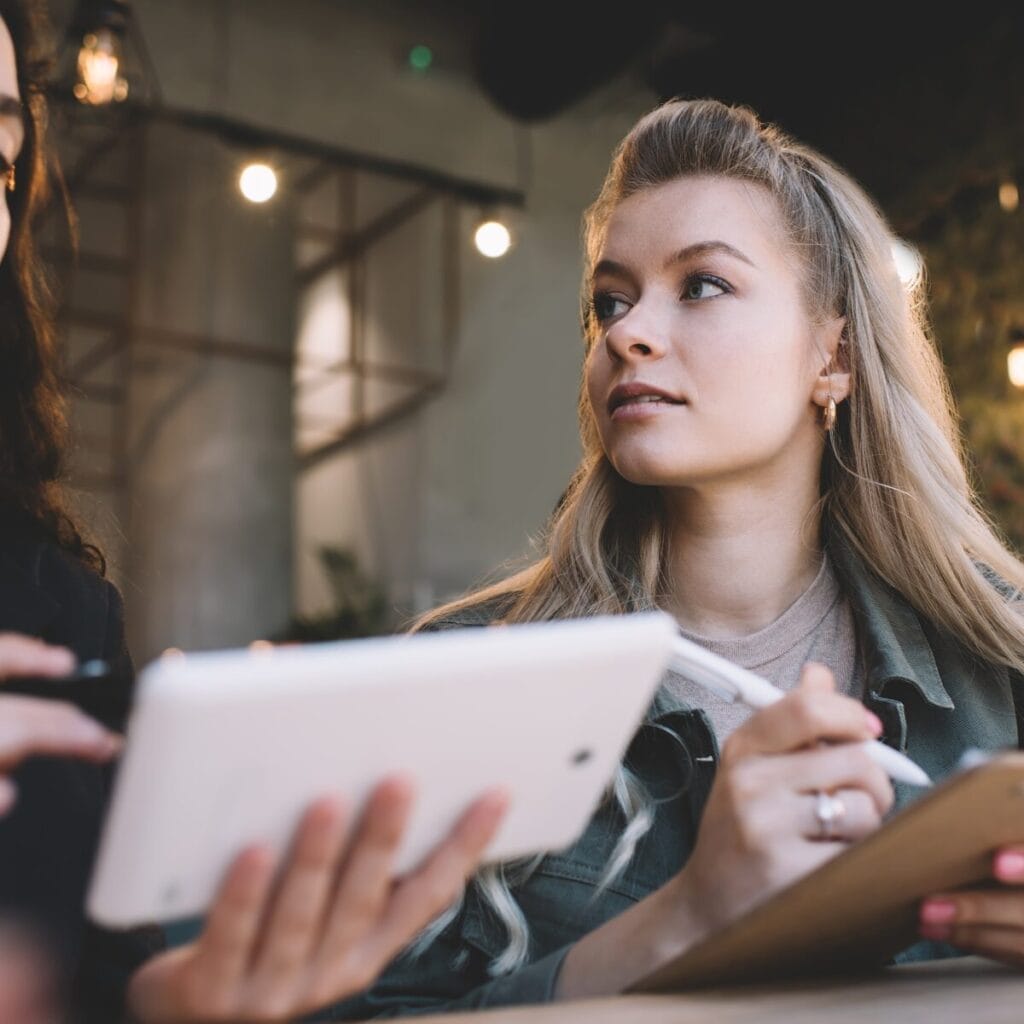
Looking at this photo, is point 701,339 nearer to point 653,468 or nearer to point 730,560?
point 653,468

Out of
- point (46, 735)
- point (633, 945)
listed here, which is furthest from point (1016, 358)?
point (46, 735)

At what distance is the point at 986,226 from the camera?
439 cm

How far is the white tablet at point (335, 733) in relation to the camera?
55cm

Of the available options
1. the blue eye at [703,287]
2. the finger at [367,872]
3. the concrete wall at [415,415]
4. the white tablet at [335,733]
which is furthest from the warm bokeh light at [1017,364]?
the finger at [367,872]

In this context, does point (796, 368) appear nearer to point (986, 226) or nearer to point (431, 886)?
point (431, 886)

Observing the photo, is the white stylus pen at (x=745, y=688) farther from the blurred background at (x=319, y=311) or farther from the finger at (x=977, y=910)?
the blurred background at (x=319, y=311)

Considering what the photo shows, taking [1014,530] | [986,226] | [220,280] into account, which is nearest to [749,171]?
[1014,530]

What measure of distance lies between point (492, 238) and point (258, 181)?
140cm

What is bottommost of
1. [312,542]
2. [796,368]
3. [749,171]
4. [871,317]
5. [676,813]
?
[676,813]

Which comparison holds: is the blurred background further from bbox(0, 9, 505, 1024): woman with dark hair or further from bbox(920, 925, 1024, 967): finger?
bbox(920, 925, 1024, 967): finger

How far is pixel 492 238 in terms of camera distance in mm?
6660

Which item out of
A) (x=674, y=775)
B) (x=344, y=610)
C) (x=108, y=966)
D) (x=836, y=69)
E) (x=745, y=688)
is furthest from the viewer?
(x=344, y=610)

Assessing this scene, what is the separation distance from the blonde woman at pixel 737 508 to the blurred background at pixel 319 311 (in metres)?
4.63

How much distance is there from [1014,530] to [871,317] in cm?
269
